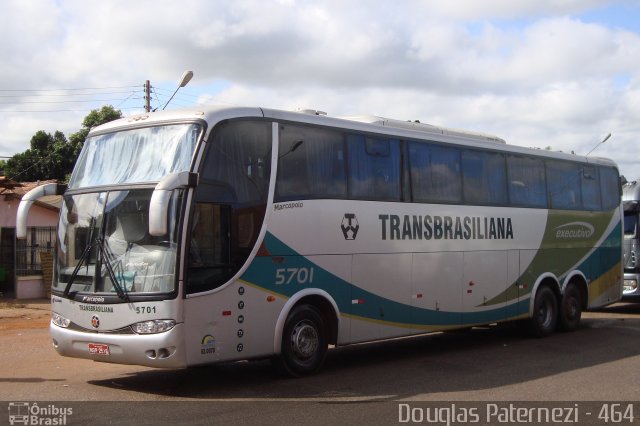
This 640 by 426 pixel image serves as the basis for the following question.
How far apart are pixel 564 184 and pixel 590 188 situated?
127 centimetres

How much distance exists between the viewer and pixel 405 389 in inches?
394

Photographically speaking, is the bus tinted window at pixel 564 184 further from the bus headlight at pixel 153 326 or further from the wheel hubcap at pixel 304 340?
the bus headlight at pixel 153 326

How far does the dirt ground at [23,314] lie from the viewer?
17055 mm

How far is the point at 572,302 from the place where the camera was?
16.8 metres

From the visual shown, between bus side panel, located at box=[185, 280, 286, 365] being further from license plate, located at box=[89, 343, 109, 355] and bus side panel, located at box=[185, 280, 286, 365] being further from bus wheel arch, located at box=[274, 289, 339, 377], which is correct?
license plate, located at box=[89, 343, 109, 355]

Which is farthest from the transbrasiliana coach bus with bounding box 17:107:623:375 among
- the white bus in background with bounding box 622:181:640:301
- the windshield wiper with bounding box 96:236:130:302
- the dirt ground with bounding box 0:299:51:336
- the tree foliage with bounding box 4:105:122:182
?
the tree foliage with bounding box 4:105:122:182

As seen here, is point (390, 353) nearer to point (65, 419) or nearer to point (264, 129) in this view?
point (264, 129)

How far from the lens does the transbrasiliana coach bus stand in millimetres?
9312

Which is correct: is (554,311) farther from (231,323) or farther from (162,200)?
(162,200)

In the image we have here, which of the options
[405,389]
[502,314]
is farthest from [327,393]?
[502,314]

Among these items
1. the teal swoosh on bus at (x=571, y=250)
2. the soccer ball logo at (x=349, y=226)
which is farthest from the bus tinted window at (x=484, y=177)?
the soccer ball logo at (x=349, y=226)

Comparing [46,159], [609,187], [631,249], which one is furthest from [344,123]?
[46,159]

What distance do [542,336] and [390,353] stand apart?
404 centimetres

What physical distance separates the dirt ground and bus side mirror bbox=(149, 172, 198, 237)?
883 cm
